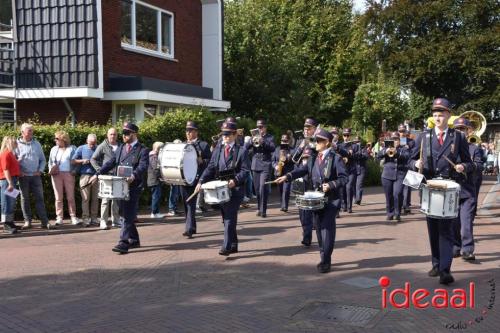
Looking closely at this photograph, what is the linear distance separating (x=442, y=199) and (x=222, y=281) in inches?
112

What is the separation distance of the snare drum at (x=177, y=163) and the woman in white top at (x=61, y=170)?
9.55 feet

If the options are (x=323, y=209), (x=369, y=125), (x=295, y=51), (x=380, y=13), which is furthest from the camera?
(x=369, y=125)

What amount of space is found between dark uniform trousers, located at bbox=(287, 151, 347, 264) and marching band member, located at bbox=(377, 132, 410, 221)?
Answer: 4542mm

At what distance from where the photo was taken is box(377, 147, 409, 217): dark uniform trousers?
12273mm

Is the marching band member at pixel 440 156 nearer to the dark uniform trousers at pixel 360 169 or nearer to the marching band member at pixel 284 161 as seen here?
the marching band member at pixel 284 161

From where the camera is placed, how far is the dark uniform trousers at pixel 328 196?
7.78m

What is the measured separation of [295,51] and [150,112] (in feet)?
37.4

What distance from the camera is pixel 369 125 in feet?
122

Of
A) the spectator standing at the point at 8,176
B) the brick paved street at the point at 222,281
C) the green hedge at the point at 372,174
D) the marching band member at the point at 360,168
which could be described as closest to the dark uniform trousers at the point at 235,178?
the brick paved street at the point at 222,281

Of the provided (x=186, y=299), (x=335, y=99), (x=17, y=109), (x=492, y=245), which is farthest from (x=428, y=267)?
(x=335, y=99)

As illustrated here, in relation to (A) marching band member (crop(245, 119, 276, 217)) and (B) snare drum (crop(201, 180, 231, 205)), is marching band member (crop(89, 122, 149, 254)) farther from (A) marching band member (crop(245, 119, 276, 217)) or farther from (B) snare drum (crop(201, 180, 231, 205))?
(A) marching band member (crop(245, 119, 276, 217))

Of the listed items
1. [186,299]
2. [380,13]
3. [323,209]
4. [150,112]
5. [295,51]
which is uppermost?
[380,13]

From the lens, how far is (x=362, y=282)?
7277 millimetres

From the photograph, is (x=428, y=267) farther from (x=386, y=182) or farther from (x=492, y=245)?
(x=386, y=182)
